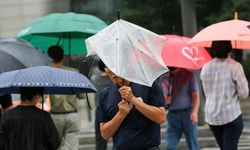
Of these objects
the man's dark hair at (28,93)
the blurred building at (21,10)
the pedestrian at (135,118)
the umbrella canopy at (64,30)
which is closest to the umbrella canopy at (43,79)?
the man's dark hair at (28,93)

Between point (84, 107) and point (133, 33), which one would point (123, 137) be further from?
point (84, 107)

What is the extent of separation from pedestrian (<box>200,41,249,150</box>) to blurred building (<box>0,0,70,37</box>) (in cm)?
1713

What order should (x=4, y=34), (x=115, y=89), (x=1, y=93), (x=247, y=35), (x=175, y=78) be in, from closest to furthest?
1. (x=115, y=89)
2. (x=1, y=93)
3. (x=247, y=35)
4. (x=175, y=78)
5. (x=4, y=34)

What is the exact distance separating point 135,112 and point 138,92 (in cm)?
16

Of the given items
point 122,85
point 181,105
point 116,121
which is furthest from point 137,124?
point 181,105

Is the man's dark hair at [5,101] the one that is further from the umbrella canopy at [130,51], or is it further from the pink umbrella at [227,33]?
the pink umbrella at [227,33]

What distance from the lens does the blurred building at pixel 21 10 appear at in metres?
24.2

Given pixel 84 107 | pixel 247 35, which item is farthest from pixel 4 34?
pixel 247 35

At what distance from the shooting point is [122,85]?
5.03 m

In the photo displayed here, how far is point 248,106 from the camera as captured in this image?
2075 centimetres

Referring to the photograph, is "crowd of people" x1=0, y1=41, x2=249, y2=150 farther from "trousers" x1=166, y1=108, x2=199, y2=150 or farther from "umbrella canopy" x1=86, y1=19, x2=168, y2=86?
"umbrella canopy" x1=86, y1=19, x2=168, y2=86

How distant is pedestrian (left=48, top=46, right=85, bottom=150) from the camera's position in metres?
8.39

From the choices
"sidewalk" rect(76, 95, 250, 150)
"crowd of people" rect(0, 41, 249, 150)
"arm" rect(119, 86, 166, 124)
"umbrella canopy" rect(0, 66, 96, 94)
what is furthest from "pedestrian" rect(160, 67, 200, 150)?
"arm" rect(119, 86, 166, 124)

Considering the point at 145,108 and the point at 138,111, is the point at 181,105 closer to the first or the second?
the point at 138,111
